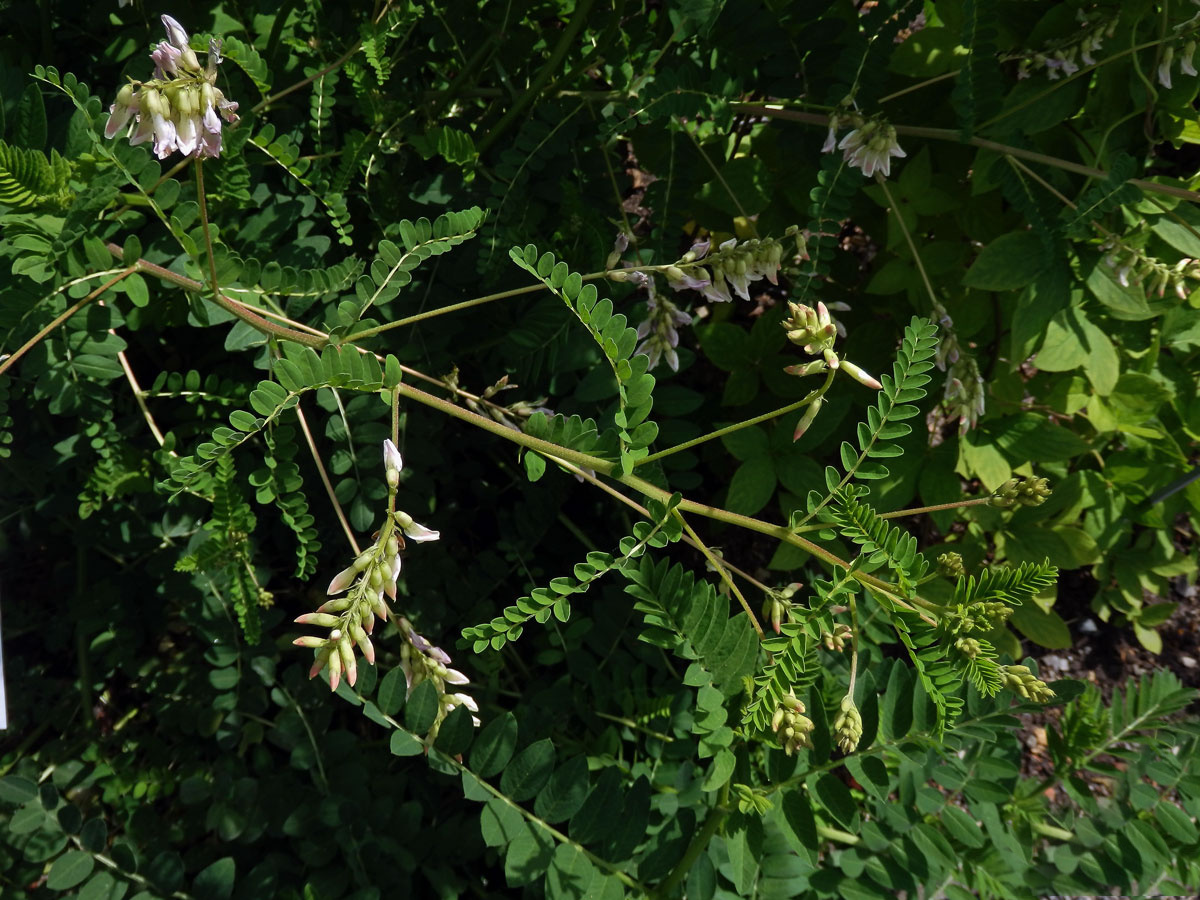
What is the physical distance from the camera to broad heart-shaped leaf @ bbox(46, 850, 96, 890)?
4.25ft

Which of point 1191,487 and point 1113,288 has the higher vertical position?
point 1113,288

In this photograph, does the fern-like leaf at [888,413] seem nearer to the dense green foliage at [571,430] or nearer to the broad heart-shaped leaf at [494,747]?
the dense green foliage at [571,430]

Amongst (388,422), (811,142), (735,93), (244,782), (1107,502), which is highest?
(735,93)

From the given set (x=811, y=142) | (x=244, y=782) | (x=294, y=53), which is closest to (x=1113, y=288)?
(x=811, y=142)

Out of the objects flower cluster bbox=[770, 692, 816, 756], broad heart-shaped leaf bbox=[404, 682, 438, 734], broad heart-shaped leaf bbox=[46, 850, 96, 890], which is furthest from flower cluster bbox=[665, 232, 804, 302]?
broad heart-shaped leaf bbox=[46, 850, 96, 890]

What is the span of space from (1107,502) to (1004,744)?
819 millimetres

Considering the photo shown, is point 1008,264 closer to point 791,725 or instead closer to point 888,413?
point 888,413

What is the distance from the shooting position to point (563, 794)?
1258 millimetres

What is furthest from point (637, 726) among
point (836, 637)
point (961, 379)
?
point (961, 379)

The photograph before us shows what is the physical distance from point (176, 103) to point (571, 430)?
518mm

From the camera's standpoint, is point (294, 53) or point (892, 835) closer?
point (892, 835)

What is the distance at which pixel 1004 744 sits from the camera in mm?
1479

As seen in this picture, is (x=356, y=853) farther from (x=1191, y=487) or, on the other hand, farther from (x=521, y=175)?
(x=1191, y=487)

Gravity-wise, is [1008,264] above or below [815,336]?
below
